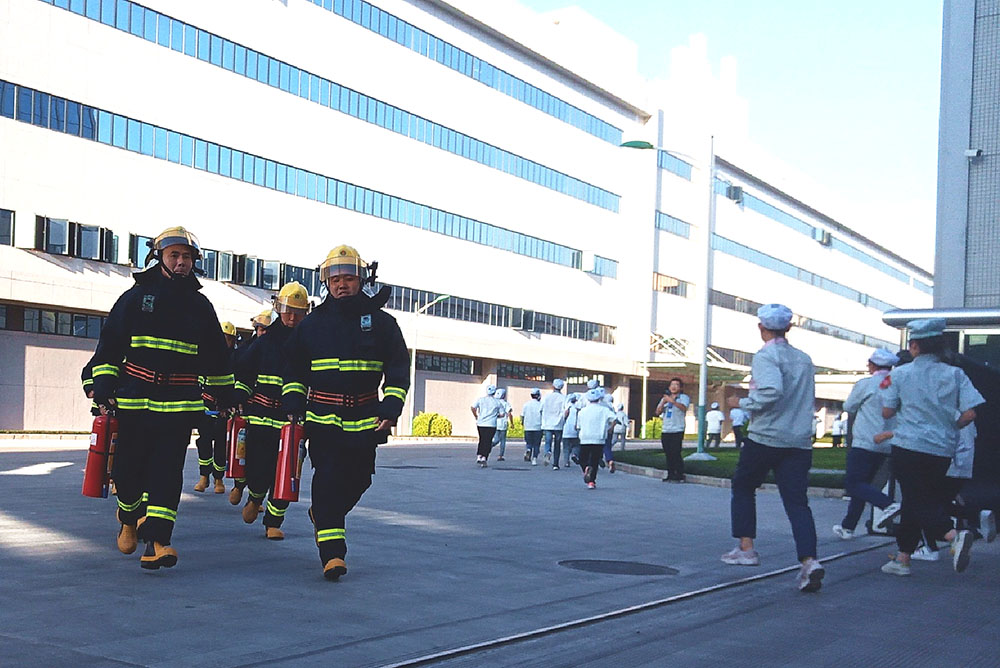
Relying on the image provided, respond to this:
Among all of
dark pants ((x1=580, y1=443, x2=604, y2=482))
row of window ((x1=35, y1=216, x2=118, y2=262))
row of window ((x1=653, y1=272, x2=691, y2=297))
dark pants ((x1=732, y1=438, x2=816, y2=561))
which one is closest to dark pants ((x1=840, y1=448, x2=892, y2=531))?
dark pants ((x1=732, y1=438, x2=816, y2=561))

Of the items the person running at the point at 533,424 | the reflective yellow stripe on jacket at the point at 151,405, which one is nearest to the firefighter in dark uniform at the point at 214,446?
the reflective yellow stripe on jacket at the point at 151,405

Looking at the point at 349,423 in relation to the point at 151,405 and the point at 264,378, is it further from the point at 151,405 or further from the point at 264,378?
the point at 264,378

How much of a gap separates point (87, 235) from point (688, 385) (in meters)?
42.1

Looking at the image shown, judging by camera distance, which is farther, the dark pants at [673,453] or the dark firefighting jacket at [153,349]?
the dark pants at [673,453]

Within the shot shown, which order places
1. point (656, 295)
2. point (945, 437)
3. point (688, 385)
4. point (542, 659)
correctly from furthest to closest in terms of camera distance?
point (688, 385) → point (656, 295) → point (945, 437) → point (542, 659)

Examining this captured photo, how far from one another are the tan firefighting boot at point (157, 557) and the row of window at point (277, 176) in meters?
26.7

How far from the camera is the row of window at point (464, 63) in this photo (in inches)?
1668

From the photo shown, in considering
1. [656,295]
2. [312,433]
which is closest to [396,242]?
[656,295]

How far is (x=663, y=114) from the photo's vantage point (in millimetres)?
63000

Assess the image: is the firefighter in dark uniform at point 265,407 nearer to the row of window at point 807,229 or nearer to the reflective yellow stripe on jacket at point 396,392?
the reflective yellow stripe on jacket at point 396,392

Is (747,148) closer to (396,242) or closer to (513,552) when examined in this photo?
(396,242)

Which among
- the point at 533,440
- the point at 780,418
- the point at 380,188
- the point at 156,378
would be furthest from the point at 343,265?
the point at 380,188

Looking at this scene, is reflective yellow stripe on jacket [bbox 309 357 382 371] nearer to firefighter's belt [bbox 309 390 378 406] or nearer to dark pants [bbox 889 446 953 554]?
firefighter's belt [bbox 309 390 378 406]

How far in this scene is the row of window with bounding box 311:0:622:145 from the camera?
42.4 metres
